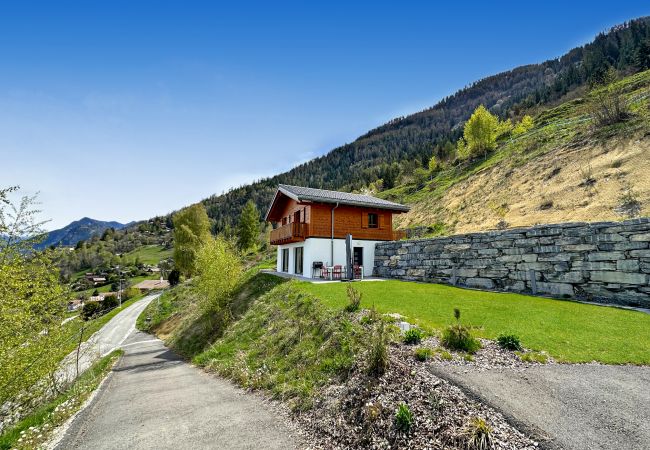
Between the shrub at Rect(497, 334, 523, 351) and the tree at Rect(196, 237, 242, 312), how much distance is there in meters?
18.5

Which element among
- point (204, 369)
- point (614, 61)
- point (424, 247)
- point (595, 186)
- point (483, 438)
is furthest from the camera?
point (614, 61)

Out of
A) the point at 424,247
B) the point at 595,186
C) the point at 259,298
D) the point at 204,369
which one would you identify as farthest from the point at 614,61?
the point at 204,369

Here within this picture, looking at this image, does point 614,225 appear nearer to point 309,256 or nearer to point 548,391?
point 548,391

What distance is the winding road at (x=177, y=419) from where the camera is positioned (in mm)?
7141

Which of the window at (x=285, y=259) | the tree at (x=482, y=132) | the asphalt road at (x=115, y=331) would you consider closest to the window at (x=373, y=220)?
the window at (x=285, y=259)

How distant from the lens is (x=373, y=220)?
2700cm

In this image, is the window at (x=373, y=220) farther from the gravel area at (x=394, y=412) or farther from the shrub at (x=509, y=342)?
the gravel area at (x=394, y=412)

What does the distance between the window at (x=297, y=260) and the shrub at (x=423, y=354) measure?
1910 cm

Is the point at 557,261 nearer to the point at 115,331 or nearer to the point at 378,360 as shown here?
the point at 378,360

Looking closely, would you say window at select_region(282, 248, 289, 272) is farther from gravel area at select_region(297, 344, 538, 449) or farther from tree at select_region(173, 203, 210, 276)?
tree at select_region(173, 203, 210, 276)

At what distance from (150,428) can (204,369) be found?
26.3 feet

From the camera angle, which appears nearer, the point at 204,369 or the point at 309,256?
the point at 204,369

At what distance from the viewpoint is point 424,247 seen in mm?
20109

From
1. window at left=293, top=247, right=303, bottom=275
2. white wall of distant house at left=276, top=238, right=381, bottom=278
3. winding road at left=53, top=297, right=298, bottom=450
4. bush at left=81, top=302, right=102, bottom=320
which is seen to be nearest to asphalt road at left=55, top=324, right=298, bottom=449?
winding road at left=53, top=297, right=298, bottom=450
